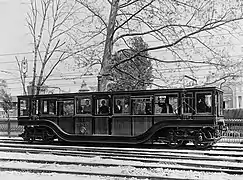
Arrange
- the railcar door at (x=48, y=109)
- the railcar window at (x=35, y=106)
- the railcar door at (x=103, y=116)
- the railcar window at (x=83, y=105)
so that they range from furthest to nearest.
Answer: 1. the railcar window at (x=35, y=106)
2. the railcar door at (x=48, y=109)
3. the railcar window at (x=83, y=105)
4. the railcar door at (x=103, y=116)

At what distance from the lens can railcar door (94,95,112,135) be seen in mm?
16812

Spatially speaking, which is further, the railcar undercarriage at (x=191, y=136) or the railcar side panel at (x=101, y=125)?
the railcar side panel at (x=101, y=125)

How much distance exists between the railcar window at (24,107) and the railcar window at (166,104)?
7270 millimetres

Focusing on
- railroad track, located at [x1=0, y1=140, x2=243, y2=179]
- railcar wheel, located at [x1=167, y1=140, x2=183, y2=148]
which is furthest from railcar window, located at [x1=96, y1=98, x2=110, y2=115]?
railroad track, located at [x1=0, y1=140, x2=243, y2=179]

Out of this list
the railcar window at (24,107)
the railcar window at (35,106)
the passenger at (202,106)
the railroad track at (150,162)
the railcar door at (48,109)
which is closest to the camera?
the railroad track at (150,162)

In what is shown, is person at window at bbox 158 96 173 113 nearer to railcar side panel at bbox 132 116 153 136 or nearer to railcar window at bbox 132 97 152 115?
railcar window at bbox 132 97 152 115

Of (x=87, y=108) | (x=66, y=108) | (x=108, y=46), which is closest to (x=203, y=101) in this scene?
(x=87, y=108)

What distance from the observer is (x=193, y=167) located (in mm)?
10281

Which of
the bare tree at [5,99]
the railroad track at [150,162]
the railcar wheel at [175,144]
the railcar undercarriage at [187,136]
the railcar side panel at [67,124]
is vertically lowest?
the railroad track at [150,162]

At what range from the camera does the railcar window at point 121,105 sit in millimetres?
16406

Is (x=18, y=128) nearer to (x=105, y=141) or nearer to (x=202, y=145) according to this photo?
(x=105, y=141)

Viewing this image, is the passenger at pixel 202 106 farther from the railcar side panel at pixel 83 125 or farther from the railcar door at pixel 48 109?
the railcar door at pixel 48 109

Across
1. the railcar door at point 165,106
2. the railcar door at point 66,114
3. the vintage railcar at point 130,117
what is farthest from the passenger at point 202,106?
the railcar door at point 66,114

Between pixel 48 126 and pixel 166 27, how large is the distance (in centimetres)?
1020
